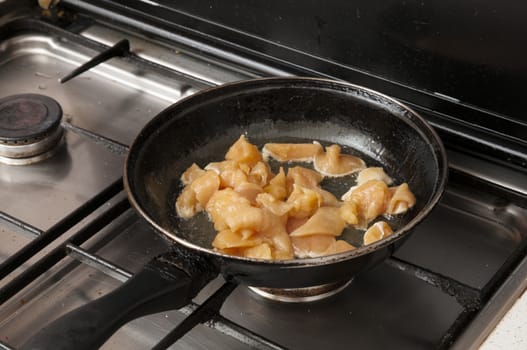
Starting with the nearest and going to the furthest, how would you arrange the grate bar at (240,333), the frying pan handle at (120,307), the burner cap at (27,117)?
the frying pan handle at (120,307) < the grate bar at (240,333) < the burner cap at (27,117)

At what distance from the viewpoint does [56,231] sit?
93 cm

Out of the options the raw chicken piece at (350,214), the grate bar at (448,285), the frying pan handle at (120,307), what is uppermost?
the grate bar at (448,285)

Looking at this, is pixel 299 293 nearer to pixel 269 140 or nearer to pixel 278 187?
pixel 278 187

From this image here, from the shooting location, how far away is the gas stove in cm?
85

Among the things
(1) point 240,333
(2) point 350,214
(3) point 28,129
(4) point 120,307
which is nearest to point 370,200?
(2) point 350,214

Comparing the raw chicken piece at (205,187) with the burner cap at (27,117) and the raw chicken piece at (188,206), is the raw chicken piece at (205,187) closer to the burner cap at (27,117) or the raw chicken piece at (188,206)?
the raw chicken piece at (188,206)

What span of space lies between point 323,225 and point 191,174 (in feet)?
0.72

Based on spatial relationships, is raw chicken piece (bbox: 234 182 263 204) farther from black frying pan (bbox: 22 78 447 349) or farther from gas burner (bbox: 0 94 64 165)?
gas burner (bbox: 0 94 64 165)

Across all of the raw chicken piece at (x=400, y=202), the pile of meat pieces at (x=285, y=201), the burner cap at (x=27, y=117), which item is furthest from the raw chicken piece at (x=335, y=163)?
the burner cap at (x=27, y=117)

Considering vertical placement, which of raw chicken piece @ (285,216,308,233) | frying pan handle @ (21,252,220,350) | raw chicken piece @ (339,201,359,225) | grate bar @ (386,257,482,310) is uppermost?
grate bar @ (386,257,482,310)

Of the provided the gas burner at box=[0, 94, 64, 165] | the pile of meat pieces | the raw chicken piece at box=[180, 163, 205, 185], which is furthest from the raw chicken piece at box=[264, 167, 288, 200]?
the gas burner at box=[0, 94, 64, 165]

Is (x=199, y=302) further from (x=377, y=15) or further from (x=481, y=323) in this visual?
(x=377, y=15)

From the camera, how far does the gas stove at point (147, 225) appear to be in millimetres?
846

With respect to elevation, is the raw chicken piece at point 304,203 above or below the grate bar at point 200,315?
above
